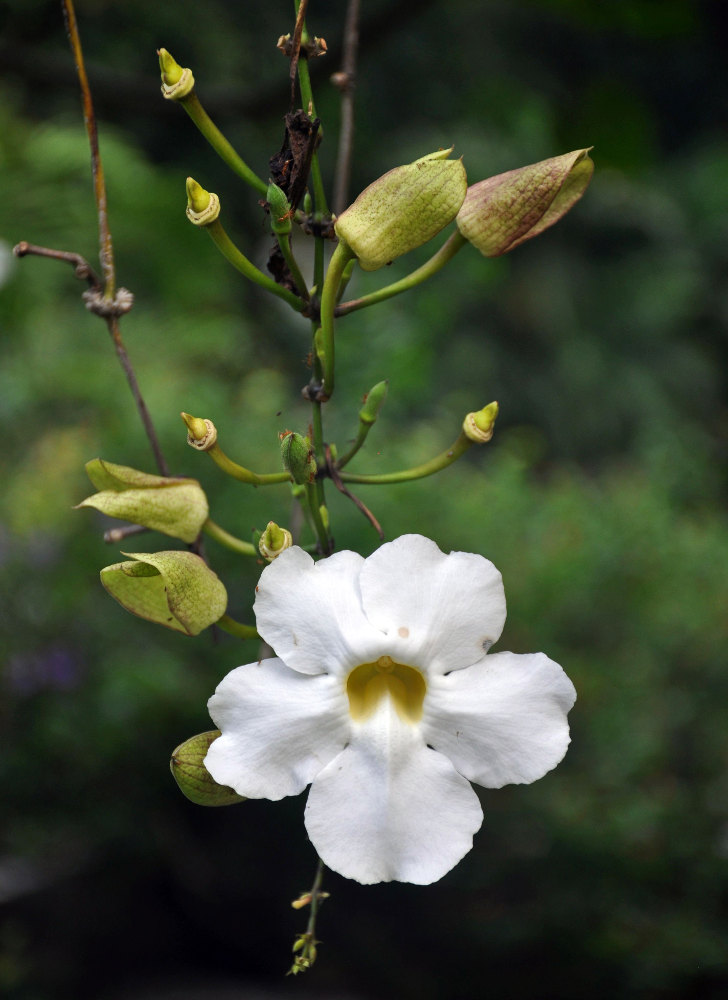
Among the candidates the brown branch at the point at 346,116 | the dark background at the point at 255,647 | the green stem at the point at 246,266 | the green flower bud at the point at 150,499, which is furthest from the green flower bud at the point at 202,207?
the dark background at the point at 255,647

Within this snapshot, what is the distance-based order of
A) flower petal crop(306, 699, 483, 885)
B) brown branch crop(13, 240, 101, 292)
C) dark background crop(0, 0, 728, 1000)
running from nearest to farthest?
flower petal crop(306, 699, 483, 885), brown branch crop(13, 240, 101, 292), dark background crop(0, 0, 728, 1000)

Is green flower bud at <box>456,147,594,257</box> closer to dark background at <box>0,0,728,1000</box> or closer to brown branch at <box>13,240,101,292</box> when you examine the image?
brown branch at <box>13,240,101,292</box>

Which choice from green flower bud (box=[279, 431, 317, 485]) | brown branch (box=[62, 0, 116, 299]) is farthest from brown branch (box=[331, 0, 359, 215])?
green flower bud (box=[279, 431, 317, 485])

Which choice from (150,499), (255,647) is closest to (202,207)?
(150,499)

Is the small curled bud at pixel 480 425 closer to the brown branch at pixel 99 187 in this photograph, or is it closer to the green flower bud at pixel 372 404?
the green flower bud at pixel 372 404

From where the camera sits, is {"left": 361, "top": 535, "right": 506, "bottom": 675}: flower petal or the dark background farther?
the dark background

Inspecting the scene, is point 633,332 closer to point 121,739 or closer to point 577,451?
point 577,451

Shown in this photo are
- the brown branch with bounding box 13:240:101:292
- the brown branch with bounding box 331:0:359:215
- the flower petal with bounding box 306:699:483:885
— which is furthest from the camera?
the brown branch with bounding box 331:0:359:215
